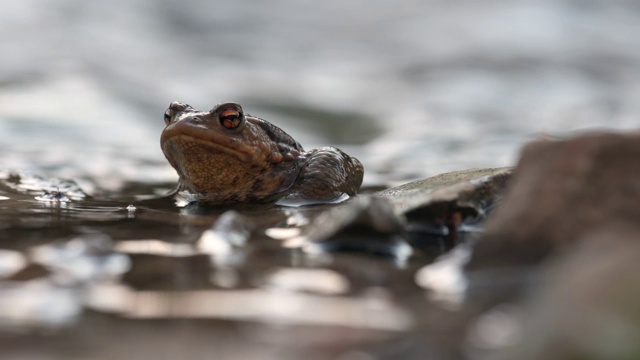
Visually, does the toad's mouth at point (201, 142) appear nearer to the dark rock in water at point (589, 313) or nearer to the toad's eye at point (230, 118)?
the toad's eye at point (230, 118)

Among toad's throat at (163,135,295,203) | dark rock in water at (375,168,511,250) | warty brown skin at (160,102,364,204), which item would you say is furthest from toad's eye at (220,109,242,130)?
dark rock in water at (375,168,511,250)

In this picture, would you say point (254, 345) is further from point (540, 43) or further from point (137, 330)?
point (540, 43)

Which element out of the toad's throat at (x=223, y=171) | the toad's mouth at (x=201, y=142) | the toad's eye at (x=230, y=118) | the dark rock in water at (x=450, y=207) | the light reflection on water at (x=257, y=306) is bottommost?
the light reflection on water at (x=257, y=306)

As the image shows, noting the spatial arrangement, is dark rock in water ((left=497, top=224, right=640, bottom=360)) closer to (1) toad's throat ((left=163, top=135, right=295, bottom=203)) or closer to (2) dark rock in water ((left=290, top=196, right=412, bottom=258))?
(2) dark rock in water ((left=290, top=196, right=412, bottom=258))

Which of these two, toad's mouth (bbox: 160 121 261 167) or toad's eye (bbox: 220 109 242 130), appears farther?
toad's eye (bbox: 220 109 242 130)

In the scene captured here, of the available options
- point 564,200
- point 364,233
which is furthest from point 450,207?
point 564,200

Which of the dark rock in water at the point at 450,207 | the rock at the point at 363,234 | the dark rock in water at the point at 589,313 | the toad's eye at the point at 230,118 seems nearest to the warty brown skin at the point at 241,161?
the toad's eye at the point at 230,118
